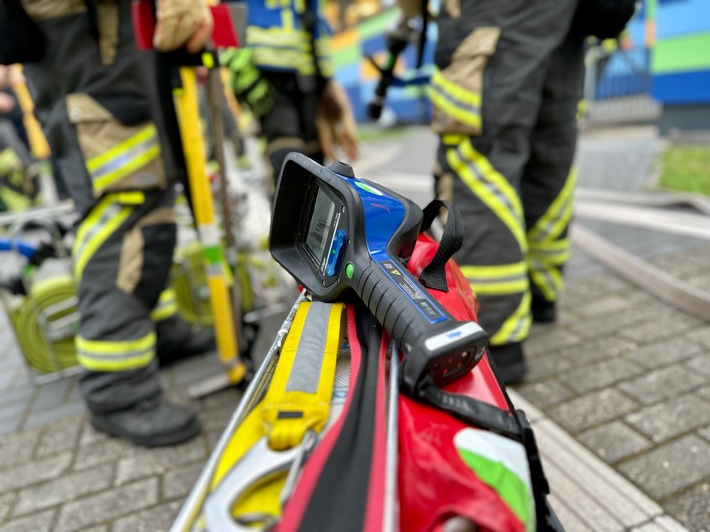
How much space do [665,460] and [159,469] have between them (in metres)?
1.65

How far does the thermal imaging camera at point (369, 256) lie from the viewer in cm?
94

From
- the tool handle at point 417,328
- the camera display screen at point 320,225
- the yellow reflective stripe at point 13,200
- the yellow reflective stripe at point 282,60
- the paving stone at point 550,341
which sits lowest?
the yellow reflective stripe at point 13,200

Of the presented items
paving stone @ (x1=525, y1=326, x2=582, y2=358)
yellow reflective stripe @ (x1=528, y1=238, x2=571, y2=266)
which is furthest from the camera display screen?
yellow reflective stripe @ (x1=528, y1=238, x2=571, y2=266)

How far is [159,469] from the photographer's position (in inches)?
77.8

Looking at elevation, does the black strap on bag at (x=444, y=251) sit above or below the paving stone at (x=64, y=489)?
above

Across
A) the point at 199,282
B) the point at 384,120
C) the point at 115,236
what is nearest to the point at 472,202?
the point at 115,236

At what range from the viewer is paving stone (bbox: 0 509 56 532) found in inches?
69.0

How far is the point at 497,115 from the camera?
6.54 feet

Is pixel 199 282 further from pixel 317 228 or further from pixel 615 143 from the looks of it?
pixel 615 143

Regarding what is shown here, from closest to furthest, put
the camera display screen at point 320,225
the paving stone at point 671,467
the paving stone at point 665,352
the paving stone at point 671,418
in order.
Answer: the camera display screen at point 320,225 → the paving stone at point 671,467 → the paving stone at point 671,418 → the paving stone at point 665,352

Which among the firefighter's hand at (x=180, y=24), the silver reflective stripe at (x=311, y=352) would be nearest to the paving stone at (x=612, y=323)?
the silver reflective stripe at (x=311, y=352)

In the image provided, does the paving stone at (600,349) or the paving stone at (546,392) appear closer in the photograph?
the paving stone at (546,392)

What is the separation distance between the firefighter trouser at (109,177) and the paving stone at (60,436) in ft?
0.72

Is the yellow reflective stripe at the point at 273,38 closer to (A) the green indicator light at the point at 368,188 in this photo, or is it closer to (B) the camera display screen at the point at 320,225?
(B) the camera display screen at the point at 320,225
